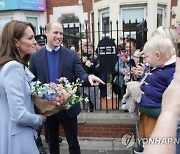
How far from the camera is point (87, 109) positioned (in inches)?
164

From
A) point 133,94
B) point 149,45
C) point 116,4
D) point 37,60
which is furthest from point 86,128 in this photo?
point 116,4

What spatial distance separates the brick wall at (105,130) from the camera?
3.85m

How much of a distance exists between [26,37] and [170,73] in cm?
126

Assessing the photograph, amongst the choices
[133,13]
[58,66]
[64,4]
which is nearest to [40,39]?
[58,66]

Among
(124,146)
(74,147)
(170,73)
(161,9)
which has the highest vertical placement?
(161,9)

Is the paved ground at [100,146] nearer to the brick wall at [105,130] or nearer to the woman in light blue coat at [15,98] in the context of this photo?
the brick wall at [105,130]

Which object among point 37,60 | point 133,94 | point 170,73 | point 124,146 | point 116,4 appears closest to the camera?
point 170,73

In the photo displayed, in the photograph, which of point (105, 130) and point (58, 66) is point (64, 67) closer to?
point (58, 66)

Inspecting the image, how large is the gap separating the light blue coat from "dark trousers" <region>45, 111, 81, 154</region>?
3.15 ft

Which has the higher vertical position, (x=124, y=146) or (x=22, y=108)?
(x=22, y=108)

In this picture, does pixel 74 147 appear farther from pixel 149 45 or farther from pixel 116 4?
pixel 116 4

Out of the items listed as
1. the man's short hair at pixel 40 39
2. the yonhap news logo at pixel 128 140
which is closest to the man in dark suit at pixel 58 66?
the yonhap news logo at pixel 128 140

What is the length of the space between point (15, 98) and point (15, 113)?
12 centimetres

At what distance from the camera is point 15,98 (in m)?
1.81
